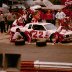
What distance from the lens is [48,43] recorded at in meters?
25.0

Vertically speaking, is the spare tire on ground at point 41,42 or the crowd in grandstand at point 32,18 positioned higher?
the crowd in grandstand at point 32,18

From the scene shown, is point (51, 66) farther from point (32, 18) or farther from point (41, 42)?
point (32, 18)

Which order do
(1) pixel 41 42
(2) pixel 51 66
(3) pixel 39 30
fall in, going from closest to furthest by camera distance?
(2) pixel 51 66 → (1) pixel 41 42 → (3) pixel 39 30

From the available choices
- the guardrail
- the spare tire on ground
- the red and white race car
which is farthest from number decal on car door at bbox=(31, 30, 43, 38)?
the guardrail

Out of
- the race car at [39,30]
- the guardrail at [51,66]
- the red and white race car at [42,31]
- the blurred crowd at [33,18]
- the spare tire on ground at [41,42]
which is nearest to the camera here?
the guardrail at [51,66]

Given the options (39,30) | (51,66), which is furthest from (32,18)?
(51,66)

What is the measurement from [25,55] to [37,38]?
17.2 feet

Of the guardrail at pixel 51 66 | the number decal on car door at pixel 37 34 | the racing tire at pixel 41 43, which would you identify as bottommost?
the racing tire at pixel 41 43

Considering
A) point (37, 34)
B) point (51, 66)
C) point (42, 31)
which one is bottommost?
point (37, 34)

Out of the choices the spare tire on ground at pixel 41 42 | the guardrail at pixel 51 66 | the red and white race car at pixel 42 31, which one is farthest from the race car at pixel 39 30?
the guardrail at pixel 51 66

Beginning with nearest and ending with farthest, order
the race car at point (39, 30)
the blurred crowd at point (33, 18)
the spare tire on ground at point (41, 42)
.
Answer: the spare tire on ground at point (41, 42), the race car at point (39, 30), the blurred crowd at point (33, 18)

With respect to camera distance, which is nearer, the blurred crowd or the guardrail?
the guardrail

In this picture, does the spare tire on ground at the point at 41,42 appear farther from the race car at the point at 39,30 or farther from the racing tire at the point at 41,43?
the race car at the point at 39,30

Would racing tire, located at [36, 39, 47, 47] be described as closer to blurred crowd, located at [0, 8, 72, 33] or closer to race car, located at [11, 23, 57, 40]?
race car, located at [11, 23, 57, 40]
